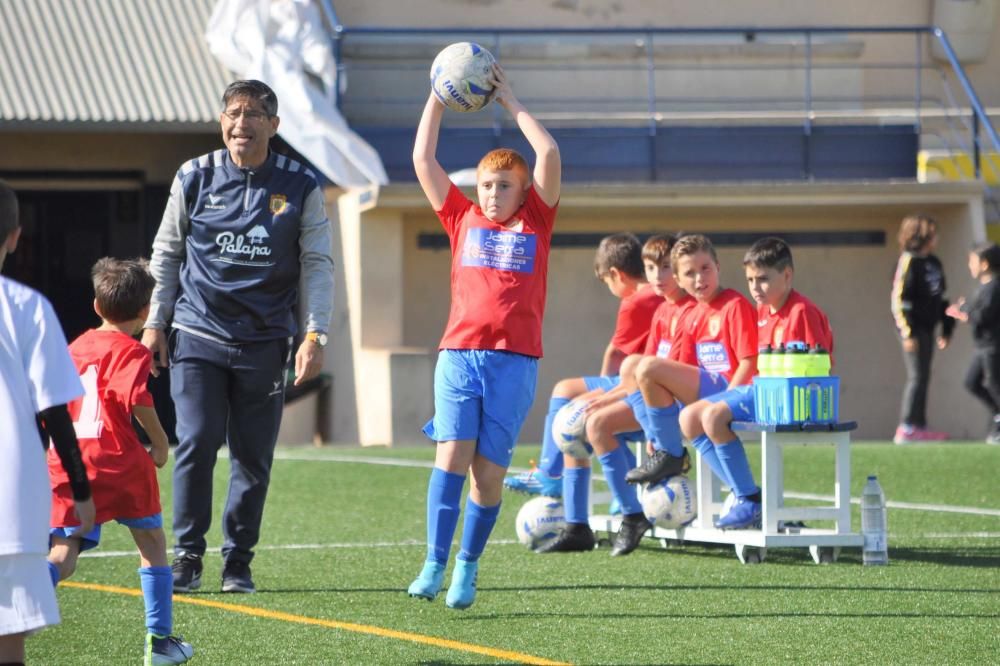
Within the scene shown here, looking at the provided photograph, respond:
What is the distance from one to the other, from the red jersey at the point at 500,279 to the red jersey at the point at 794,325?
1786mm

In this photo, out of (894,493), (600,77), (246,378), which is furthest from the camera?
(600,77)

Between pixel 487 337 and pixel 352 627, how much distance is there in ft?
3.80

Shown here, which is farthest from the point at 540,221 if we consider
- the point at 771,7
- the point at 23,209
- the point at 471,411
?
the point at 771,7

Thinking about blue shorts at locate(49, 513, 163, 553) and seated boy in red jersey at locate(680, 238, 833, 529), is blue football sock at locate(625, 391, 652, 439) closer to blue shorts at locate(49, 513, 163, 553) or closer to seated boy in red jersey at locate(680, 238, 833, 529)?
seated boy in red jersey at locate(680, 238, 833, 529)

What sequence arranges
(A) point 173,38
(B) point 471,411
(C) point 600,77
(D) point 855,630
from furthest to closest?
(C) point 600,77 → (A) point 173,38 → (B) point 471,411 → (D) point 855,630

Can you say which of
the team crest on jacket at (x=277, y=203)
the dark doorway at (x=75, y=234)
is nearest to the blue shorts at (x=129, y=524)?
the team crest on jacket at (x=277, y=203)

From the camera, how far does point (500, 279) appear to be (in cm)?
620

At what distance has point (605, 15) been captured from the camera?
65.6 ft

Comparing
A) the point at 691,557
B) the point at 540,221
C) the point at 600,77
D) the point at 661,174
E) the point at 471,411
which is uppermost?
the point at 600,77

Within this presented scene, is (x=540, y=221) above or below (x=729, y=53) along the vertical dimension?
below

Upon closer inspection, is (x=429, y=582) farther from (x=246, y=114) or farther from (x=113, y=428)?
(x=246, y=114)

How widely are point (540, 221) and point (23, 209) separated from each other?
520 inches

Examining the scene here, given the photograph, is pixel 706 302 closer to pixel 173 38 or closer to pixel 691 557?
pixel 691 557

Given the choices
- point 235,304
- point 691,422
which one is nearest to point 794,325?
point 691,422
